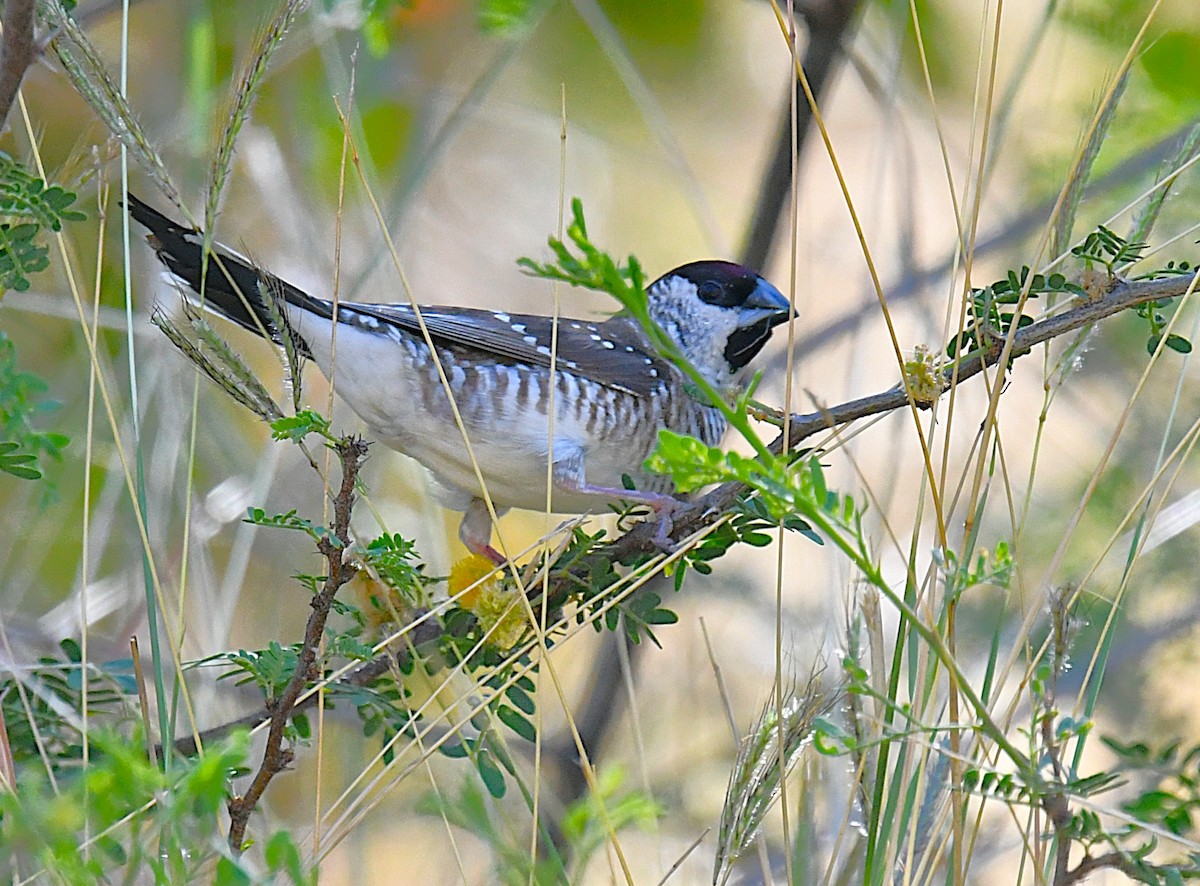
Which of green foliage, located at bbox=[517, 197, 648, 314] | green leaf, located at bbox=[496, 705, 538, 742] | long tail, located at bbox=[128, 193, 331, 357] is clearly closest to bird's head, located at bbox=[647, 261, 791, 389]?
long tail, located at bbox=[128, 193, 331, 357]

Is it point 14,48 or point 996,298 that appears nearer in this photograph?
point 14,48

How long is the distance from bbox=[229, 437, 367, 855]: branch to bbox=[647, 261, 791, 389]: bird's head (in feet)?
4.59

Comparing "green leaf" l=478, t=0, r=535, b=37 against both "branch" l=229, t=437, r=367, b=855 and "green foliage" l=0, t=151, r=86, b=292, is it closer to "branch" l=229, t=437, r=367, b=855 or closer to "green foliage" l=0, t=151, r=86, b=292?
"green foliage" l=0, t=151, r=86, b=292

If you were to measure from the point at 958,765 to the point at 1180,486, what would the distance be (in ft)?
7.39

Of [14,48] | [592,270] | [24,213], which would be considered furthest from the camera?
[24,213]

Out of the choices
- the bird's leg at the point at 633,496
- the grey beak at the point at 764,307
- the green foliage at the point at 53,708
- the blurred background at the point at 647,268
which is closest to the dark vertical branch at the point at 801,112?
the blurred background at the point at 647,268

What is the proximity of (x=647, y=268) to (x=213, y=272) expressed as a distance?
2.17 metres

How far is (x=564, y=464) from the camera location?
2.12 metres

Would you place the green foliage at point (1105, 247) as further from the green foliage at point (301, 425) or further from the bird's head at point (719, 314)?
the bird's head at point (719, 314)

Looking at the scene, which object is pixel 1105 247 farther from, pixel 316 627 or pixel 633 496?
pixel 316 627

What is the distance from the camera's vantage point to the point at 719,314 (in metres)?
2.55

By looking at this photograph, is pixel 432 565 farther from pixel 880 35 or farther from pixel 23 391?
pixel 880 35

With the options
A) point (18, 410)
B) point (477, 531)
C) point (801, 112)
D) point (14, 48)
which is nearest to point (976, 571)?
point (14, 48)

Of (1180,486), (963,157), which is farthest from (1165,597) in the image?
(963,157)
